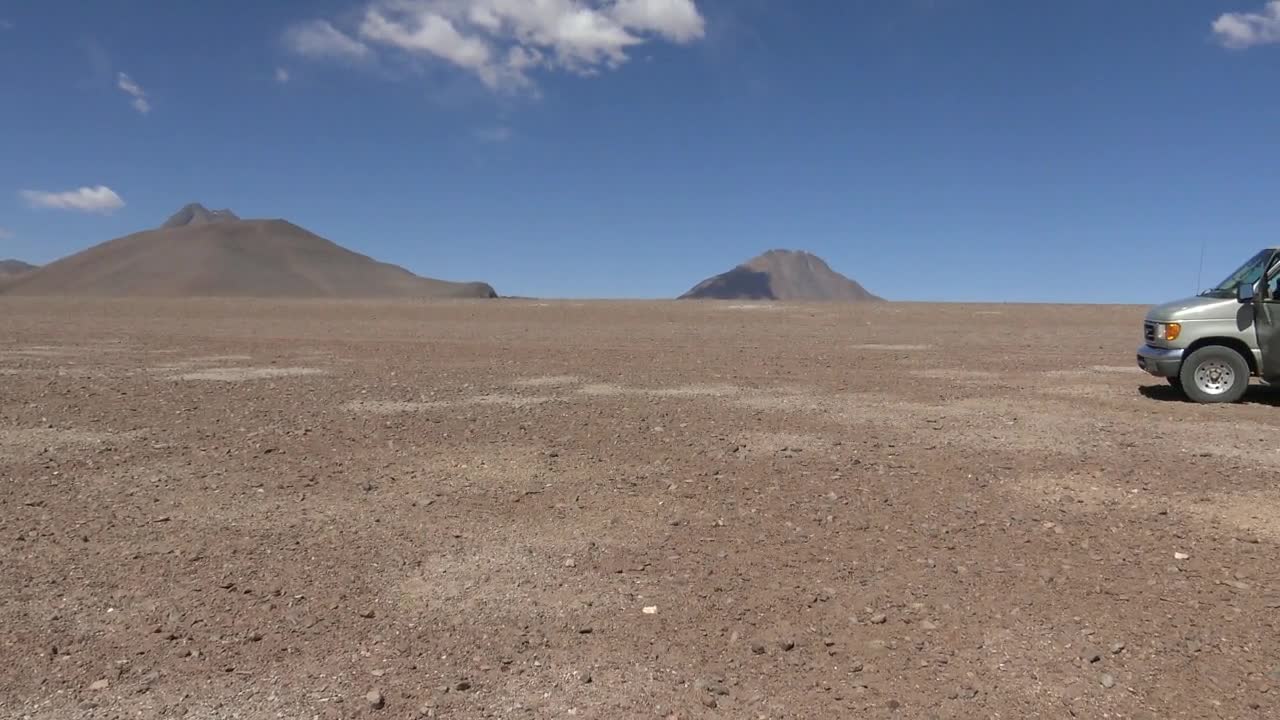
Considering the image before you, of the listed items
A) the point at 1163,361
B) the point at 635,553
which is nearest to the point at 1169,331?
the point at 1163,361

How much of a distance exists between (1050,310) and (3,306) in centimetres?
4887

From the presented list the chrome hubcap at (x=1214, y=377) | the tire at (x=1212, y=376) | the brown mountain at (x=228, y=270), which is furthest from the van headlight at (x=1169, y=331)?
the brown mountain at (x=228, y=270)

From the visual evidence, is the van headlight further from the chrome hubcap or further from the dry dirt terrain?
the dry dirt terrain

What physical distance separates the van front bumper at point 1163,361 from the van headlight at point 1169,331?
155 millimetres

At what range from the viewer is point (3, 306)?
46.6 m

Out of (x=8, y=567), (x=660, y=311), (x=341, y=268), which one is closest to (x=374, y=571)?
(x=8, y=567)

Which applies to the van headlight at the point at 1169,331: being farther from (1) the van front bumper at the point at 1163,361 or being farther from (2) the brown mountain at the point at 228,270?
(2) the brown mountain at the point at 228,270

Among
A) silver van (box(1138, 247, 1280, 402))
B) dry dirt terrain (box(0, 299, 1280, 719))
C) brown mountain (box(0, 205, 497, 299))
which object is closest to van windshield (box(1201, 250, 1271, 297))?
silver van (box(1138, 247, 1280, 402))

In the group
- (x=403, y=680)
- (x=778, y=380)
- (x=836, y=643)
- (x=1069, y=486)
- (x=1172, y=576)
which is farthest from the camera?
(x=778, y=380)

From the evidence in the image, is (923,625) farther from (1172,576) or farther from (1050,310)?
(1050,310)

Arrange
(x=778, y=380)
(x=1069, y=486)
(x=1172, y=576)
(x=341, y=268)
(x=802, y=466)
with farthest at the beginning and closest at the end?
(x=341, y=268) → (x=778, y=380) → (x=802, y=466) → (x=1069, y=486) → (x=1172, y=576)

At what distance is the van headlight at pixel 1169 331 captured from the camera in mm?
12966

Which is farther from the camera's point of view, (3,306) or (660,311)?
(3,306)

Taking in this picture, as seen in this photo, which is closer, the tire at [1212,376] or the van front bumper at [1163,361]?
the tire at [1212,376]
